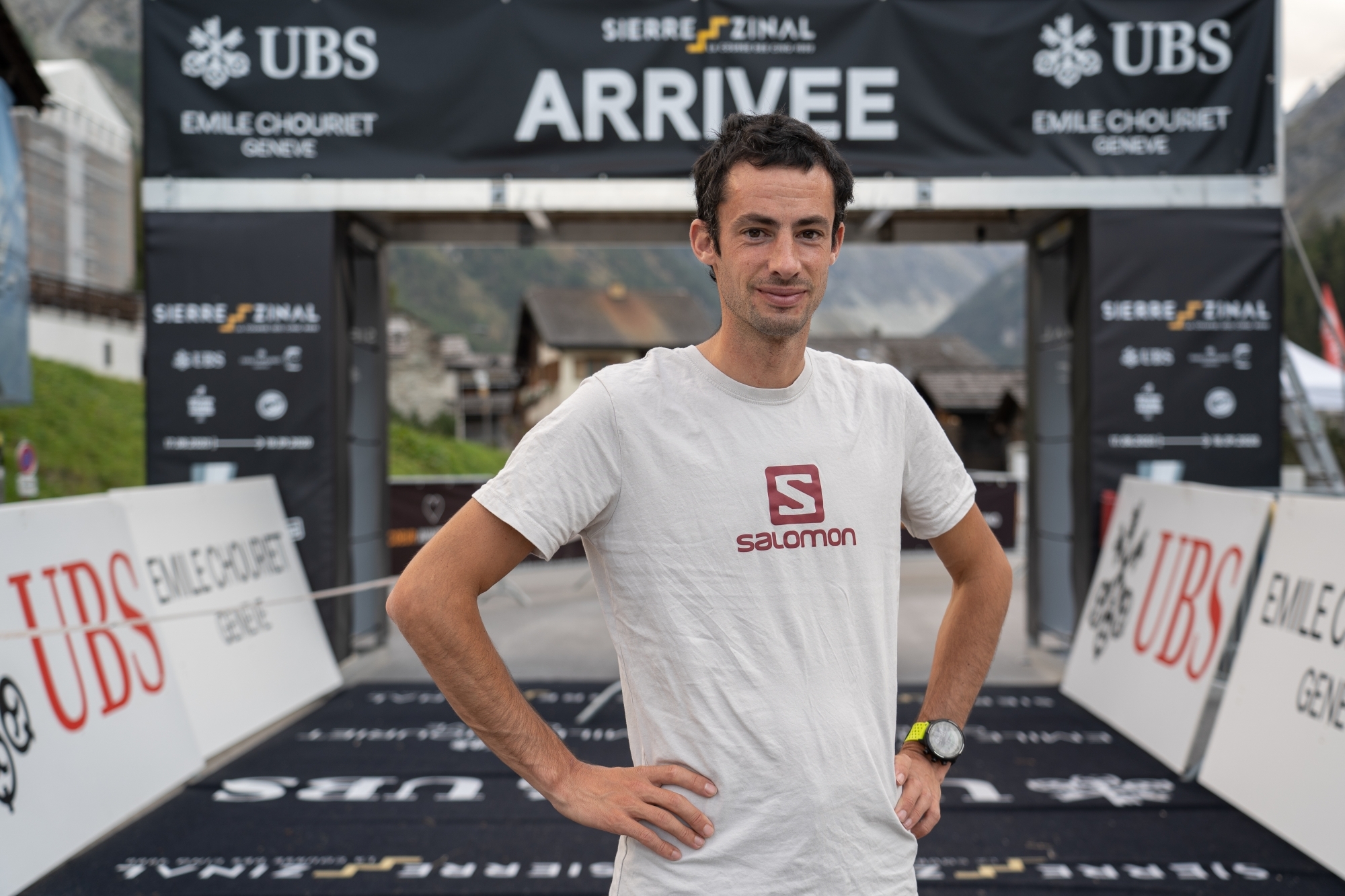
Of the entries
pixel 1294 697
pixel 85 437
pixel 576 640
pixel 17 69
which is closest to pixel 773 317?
pixel 1294 697

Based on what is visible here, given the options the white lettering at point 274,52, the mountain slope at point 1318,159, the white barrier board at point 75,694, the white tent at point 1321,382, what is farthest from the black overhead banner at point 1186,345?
the mountain slope at point 1318,159

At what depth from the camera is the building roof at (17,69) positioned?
10547 mm

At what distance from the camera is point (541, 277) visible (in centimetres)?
16688

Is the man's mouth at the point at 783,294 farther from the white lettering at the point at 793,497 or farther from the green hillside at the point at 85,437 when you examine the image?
the green hillside at the point at 85,437

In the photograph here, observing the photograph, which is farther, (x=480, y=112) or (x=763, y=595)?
(x=480, y=112)

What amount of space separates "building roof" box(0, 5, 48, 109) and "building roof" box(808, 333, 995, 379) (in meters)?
39.3

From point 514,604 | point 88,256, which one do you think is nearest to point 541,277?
point 88,256

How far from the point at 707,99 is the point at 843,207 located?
514 centimetres

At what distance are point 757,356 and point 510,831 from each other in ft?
10.2

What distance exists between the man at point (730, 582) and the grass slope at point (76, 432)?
Result: 65.8 ft

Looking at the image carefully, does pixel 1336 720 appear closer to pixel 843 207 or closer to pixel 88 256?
pixel 843 207

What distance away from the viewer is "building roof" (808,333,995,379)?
4953 centimetres

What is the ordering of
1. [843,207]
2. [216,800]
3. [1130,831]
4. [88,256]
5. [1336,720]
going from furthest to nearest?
[88,256] → [216,800] → [1130,831] → [1336,720] → [843,207]

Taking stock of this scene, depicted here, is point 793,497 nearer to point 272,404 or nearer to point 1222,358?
point 272,404
